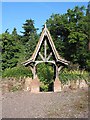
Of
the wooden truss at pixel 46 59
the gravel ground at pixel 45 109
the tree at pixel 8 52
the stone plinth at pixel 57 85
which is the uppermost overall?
the tree at pixel 8 52

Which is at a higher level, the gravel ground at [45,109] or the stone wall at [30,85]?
the stone wall at [30,85]

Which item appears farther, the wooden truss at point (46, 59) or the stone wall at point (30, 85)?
the wooden truss at point (46, 59)

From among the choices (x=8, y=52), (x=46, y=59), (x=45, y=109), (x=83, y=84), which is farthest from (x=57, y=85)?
(x=8, y=52)

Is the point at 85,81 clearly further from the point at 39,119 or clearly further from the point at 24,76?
the point at 39,119

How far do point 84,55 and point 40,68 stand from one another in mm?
22585

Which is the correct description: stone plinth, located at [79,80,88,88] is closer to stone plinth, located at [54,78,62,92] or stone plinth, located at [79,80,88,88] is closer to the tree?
stone plinth, located at [54,78,62,92]

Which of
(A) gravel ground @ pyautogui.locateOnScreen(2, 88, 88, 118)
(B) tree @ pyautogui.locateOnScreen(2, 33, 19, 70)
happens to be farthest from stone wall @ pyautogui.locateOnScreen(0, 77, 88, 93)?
(B) tree @ pyautogui.locateOnScreen(2, 33, 19, 70)

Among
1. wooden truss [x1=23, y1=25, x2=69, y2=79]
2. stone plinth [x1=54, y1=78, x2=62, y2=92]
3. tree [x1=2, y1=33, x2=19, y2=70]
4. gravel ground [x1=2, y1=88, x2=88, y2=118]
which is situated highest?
tree [x1=2, y1=33, x2=19, y2=70]

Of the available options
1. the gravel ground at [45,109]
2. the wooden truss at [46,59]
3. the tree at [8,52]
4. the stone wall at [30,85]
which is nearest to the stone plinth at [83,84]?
the stone wall at [30,85]

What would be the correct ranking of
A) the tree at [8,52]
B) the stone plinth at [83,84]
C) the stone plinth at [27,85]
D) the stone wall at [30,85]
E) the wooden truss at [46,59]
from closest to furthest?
1. the stone wall at [30,85]
2. the wooden truss at [46,59]
3. the stone plinth at [27,85]
4. the stone plinth at [83,84]
5. the tree at [8,52]

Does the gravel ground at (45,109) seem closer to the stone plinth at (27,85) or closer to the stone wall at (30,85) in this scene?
the stone wall at (30,85)

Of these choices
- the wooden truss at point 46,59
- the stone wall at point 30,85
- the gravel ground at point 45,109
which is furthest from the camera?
the wooden truss at point 46,59

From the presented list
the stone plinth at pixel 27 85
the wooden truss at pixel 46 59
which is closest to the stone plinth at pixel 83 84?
the wooden truss at pixel 46 59

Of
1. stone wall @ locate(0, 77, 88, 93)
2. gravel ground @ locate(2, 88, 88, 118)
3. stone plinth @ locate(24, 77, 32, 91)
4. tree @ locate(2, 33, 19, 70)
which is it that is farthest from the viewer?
tree @ locate(2, 33, 19, 70)
